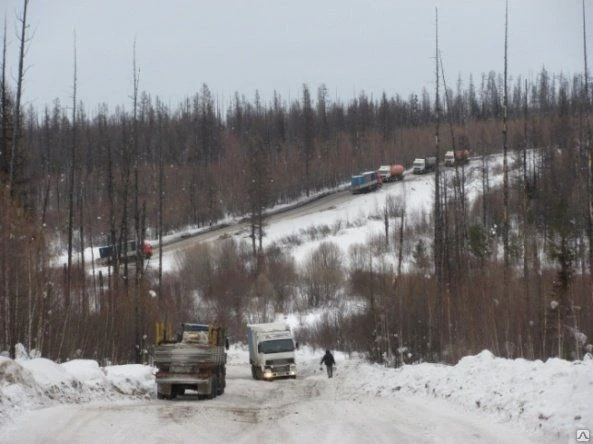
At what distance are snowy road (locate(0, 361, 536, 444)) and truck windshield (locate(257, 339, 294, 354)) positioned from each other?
24.7 meters

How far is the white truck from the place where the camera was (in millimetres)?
49938

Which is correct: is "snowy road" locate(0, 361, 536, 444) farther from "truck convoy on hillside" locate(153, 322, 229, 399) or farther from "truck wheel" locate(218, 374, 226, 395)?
"truck wheel" locate(218, 374, 226, 395)

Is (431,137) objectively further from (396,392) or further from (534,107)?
(396,392)

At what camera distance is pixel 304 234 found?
91.1m

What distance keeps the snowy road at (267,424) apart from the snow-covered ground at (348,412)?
2cm

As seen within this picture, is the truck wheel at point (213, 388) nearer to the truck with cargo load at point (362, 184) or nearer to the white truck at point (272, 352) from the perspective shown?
the white truck at point (272, 352)

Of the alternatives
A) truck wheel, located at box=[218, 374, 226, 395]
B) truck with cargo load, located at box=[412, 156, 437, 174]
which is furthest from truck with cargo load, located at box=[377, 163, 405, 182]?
truck wheel, located at box=[218, 374, 226, 395]

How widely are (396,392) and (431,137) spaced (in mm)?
111699

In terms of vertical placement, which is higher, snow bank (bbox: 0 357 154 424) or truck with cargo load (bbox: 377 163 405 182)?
truck with cargo load (bbox: 377 163 405 182)

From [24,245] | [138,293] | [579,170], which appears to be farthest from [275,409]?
[579,170]

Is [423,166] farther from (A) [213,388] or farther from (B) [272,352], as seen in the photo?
(A) [213,388]

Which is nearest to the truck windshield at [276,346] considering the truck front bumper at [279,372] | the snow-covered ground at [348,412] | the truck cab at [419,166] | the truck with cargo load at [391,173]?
the truck front bumper at [279,372]

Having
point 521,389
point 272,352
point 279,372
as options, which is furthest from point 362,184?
point 521,389

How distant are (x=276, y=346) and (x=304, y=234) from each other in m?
40.7
